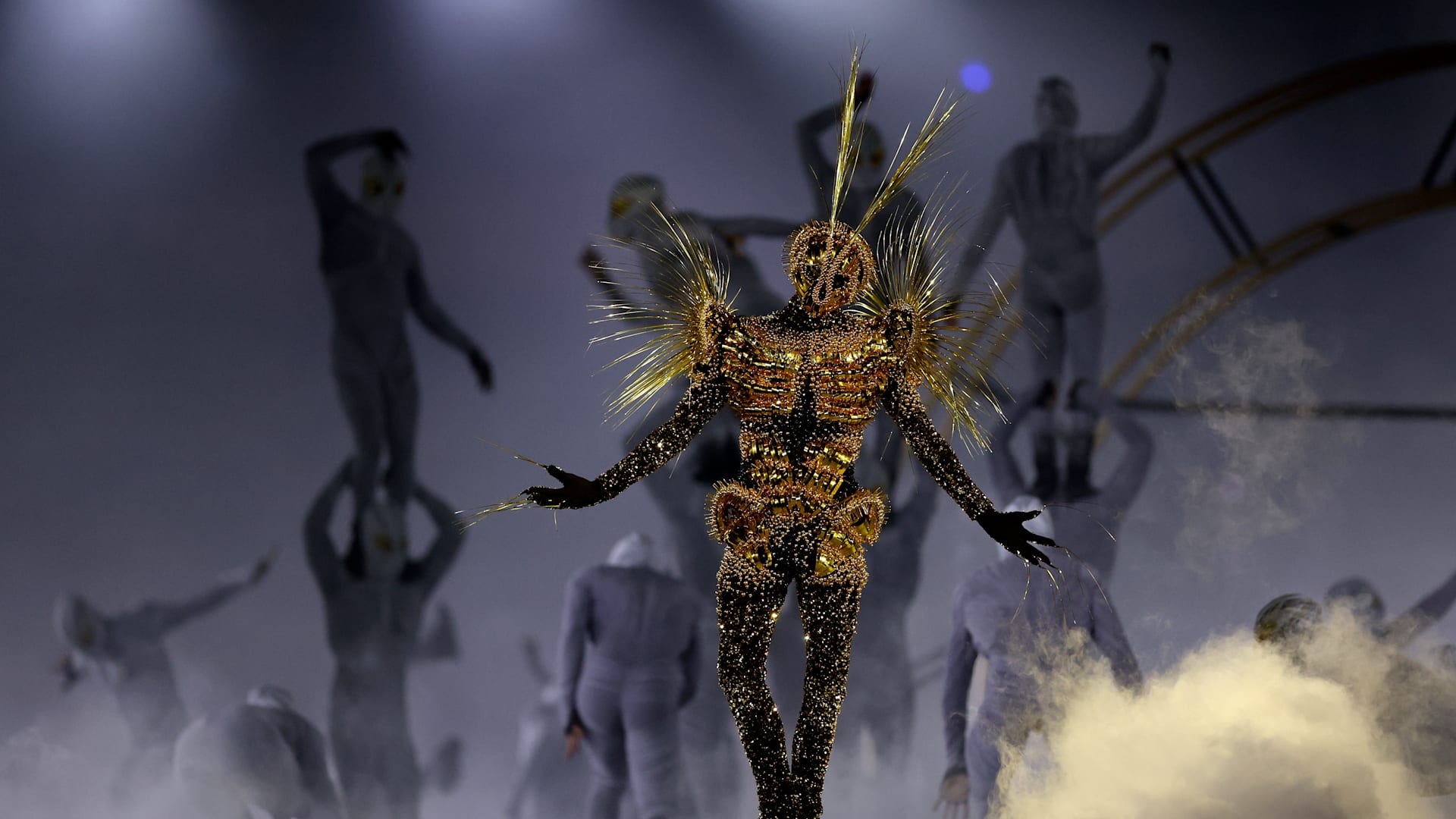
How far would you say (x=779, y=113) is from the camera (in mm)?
6855

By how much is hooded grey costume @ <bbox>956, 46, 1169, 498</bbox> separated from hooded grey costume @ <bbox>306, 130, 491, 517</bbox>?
3229mm

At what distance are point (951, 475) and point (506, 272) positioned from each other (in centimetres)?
450

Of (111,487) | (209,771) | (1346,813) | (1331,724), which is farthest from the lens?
(111,487)

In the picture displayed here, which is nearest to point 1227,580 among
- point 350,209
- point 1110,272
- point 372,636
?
point 1110,272

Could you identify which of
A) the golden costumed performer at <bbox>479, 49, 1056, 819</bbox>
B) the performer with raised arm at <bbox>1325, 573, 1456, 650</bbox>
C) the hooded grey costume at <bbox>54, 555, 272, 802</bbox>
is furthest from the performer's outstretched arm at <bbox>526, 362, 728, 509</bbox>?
the hooded grey costume at <bbox>54, 555, 272, 802</bbox>

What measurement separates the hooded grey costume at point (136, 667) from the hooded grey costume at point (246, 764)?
277 mm

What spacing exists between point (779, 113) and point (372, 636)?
3.85 metres

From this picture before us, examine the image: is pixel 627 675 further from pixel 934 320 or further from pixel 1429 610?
pixel 1429 610

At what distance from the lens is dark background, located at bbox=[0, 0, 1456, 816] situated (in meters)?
6.39

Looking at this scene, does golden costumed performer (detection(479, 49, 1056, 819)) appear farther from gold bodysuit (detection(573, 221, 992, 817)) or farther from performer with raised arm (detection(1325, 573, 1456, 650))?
performer with raised arm (detection(1325, 573, 1456, 650))

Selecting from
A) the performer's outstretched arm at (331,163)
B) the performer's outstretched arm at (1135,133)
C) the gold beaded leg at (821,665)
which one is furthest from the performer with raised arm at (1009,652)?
the performer's outstretched arm at (331,163)

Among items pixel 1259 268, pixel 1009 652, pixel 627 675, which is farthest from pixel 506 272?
pixel 1259 268

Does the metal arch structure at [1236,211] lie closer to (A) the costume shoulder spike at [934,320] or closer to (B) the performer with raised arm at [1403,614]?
(B) the performer with raised arm at [1403,614]

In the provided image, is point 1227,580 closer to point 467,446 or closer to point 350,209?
point 467,446
